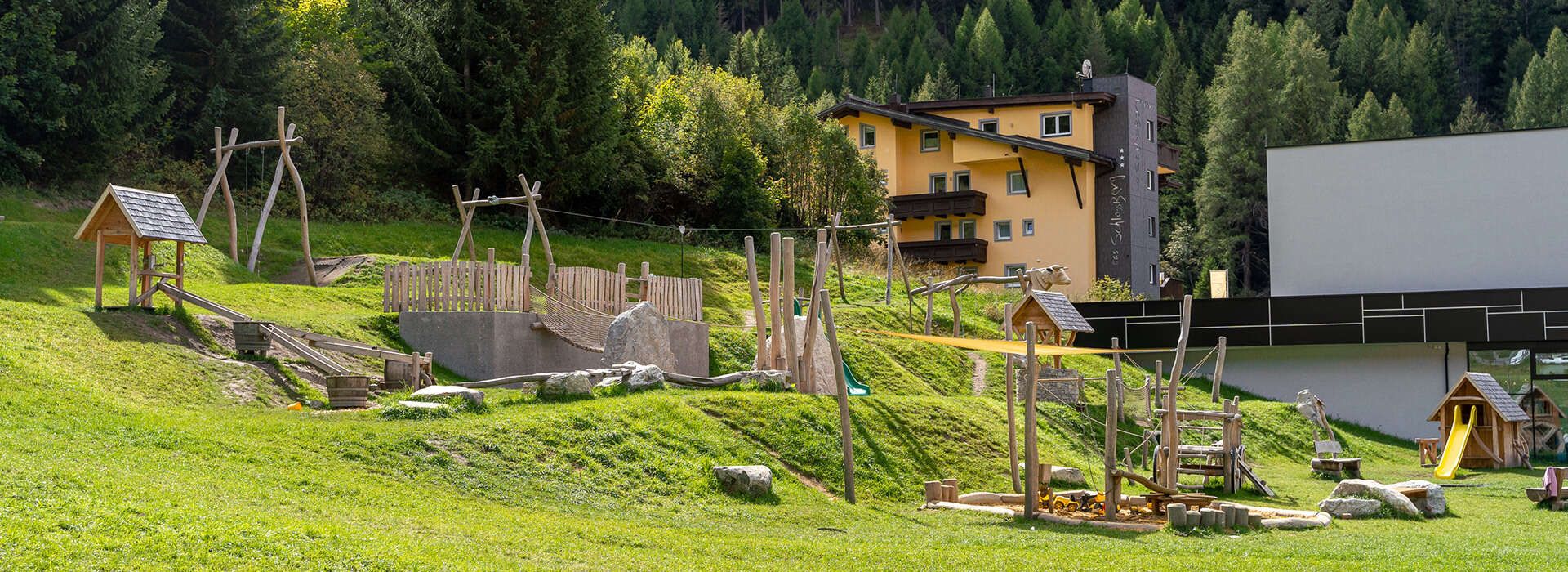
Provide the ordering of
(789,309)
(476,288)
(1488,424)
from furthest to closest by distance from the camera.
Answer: (1488,424) < (476,288) < (789,309)

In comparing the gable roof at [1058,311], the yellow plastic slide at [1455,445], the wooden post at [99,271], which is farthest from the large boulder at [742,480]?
the yellow plastic slide at [1455,445]

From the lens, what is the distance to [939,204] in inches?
2479

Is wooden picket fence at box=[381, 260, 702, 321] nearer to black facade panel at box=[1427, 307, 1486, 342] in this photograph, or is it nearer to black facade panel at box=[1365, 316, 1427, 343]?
black facade panel at box=[1365, 316, 1427, 343]

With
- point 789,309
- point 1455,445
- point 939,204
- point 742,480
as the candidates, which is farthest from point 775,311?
point 939,204

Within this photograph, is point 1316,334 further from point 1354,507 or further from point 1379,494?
point 1354,507

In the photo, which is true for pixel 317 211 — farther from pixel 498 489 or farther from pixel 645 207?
pixel 498 489

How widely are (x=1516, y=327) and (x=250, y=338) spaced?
33.6 metres

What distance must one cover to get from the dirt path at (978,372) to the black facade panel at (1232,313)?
893 centimetres

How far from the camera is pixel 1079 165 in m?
62.0

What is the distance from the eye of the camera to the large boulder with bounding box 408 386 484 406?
21125mm

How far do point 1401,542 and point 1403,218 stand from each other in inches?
1261

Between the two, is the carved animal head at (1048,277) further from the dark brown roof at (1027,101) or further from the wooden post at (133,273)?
the dark brown roof at (1027,101)

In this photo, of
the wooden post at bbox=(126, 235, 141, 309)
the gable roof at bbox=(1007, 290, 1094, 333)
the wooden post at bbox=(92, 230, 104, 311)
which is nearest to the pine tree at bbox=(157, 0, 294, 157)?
the wooden post at bbox=(92, 230, 104, 311)

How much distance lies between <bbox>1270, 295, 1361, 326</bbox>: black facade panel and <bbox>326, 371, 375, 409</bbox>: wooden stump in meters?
30.0
